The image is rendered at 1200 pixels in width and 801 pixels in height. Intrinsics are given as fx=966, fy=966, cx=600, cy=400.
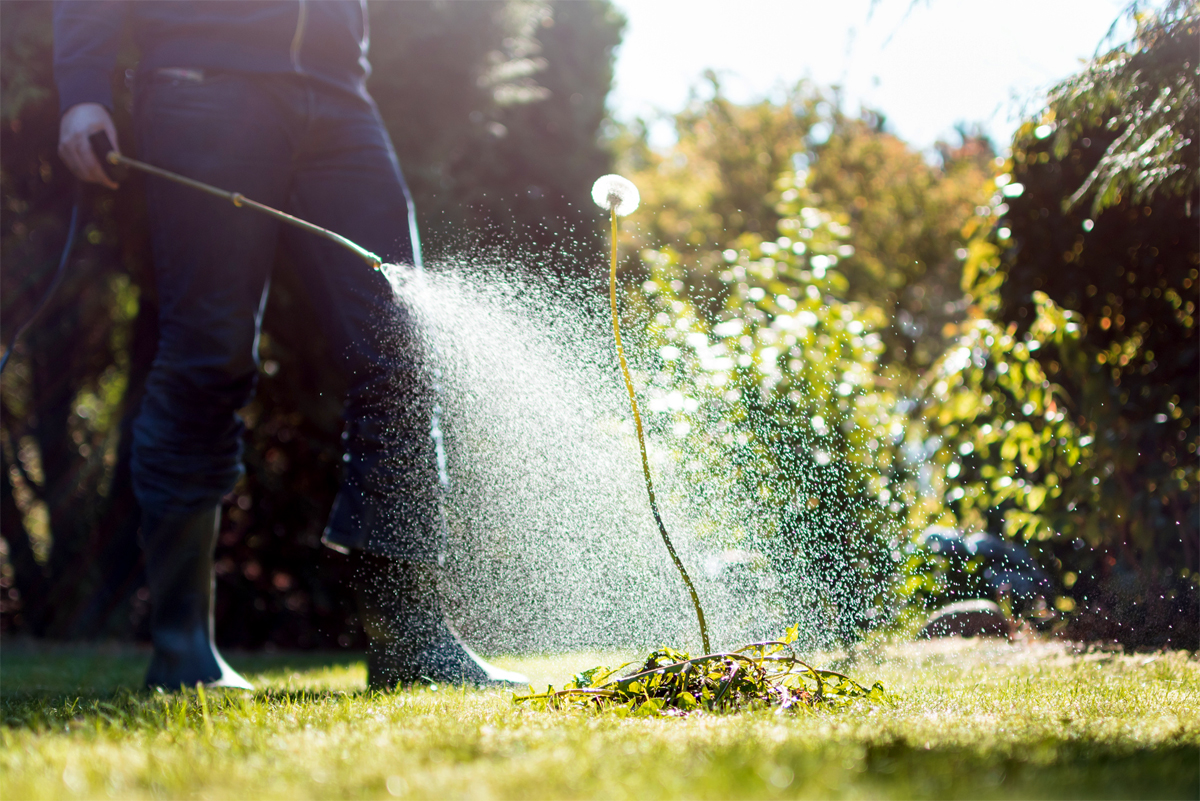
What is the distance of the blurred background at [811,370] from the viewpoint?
8.40 feet

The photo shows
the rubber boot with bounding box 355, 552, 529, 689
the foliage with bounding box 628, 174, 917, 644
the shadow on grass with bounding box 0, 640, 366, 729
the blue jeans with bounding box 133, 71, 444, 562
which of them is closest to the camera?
the shadow on grass with bounding box 0, 640, 366, 729

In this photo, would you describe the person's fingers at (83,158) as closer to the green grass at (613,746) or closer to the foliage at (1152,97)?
the green grass at (613,746)

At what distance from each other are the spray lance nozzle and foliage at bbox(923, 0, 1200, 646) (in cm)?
179

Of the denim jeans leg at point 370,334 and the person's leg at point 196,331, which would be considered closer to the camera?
the denim jeans leg at point 370,334

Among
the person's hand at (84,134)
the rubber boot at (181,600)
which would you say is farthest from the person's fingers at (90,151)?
the rubber boot at (181,600)

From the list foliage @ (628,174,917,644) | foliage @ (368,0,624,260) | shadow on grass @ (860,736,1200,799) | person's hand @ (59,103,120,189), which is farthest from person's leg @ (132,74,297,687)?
shadow on grass @ (860,736,1200,799)

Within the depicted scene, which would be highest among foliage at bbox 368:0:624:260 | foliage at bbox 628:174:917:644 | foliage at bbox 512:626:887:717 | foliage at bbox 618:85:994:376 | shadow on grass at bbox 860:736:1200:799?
foliage at bbox 618:85:994:376

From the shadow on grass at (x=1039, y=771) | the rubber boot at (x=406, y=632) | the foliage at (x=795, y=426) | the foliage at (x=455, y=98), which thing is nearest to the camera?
the shadow on grass at (x=1039, y=771)

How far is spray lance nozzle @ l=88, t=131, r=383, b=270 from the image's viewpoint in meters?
2.02

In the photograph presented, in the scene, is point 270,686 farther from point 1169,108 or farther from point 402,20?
point 402,20

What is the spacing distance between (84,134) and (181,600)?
1108 millimetres

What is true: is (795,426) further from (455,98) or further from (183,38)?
(455,98)

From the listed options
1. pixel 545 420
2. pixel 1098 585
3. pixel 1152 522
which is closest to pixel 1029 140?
pixel 1152 522

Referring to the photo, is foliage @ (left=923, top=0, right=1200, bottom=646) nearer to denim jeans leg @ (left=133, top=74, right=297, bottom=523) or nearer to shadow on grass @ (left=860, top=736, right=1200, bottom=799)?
shadow on grass @ (left=860, top=736, right=1200, bottom=799)
